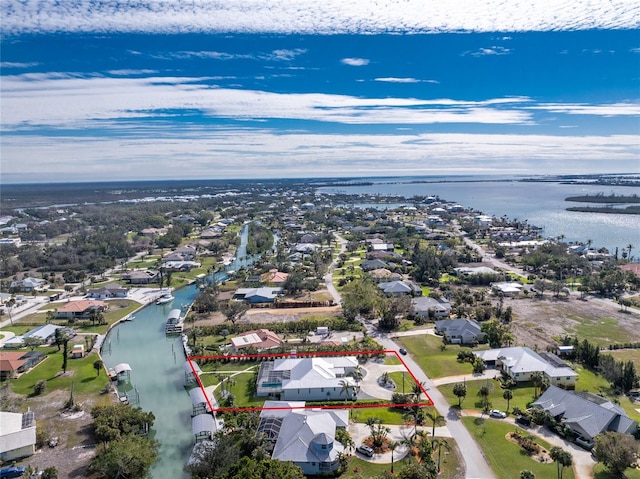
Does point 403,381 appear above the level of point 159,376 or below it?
above

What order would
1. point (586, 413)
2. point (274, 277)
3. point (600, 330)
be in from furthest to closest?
point (274, 277), point (600, 330), point (586, 413)

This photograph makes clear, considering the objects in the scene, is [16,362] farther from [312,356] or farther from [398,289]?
[398,289]

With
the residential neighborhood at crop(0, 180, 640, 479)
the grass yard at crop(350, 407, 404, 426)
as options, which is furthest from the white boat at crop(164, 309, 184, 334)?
the grass yard at crop(350, 407, 404, 426)

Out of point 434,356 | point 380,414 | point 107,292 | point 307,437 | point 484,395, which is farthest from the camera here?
point 107,292

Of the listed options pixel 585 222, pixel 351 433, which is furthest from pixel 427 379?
pixel 585 222

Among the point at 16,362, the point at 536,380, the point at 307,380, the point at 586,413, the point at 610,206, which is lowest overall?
the point at 16,362

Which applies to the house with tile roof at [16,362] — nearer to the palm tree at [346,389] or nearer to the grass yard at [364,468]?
the palm tree at [346,389]

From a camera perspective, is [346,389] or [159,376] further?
[159,376]

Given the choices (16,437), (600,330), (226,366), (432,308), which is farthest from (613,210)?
(16,437)
